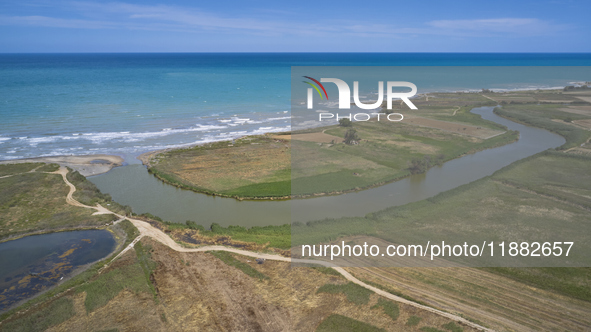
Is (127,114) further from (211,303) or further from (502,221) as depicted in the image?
(502,221)

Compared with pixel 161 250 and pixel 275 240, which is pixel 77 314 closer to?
pixel 161 250

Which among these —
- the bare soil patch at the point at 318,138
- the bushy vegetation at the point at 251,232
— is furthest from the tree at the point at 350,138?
the bushy vegetation at the point at 251,232

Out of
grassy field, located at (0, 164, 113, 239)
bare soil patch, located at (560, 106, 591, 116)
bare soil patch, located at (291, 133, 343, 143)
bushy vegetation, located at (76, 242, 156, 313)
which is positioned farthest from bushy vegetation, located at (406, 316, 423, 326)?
bare soil patch, located at (560, 106, 591, 116)

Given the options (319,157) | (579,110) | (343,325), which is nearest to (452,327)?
(343,325)

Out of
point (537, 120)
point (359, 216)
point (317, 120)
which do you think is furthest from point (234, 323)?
point (537, 120)

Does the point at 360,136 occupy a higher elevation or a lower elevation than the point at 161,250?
higher

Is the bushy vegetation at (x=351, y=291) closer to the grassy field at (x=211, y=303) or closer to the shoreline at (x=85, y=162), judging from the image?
the grassy field at (x=211, y=303)
